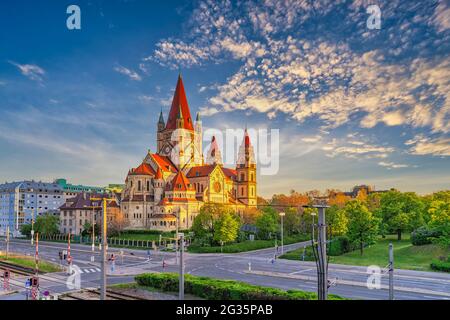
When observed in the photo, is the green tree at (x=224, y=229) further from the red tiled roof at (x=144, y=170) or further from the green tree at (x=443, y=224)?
the red tiled roof at (x=144, y=170)

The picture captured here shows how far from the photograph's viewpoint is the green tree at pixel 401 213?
6800 centimetres

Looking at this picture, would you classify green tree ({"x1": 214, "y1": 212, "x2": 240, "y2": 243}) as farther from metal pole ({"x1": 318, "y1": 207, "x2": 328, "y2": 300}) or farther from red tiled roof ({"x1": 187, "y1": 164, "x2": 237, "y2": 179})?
metal pole ({"x1": 318, "y1": 207, "x2": 328, "y2": 300})

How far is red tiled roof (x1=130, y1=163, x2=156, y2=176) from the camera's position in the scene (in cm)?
10644

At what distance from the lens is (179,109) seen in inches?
4754

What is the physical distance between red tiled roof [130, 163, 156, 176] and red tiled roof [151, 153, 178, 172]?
2994mm

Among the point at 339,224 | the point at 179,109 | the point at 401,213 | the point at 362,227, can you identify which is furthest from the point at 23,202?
the point at 401,213

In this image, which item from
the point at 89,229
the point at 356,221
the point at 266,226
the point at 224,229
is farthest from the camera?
the point at 89,229

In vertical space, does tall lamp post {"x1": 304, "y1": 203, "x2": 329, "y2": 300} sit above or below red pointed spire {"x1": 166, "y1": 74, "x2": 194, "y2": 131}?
below

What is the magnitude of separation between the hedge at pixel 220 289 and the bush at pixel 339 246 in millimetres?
33261

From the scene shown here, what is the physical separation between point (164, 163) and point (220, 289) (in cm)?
9056

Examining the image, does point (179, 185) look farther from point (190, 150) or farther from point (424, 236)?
point (424, 236)

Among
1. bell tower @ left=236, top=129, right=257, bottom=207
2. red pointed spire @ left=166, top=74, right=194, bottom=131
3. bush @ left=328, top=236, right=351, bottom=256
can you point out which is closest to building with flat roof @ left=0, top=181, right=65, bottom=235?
red pointed spire @ left=166, top=74, right=194, bottom=131

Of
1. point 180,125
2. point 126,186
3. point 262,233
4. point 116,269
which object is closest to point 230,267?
point 116,269
